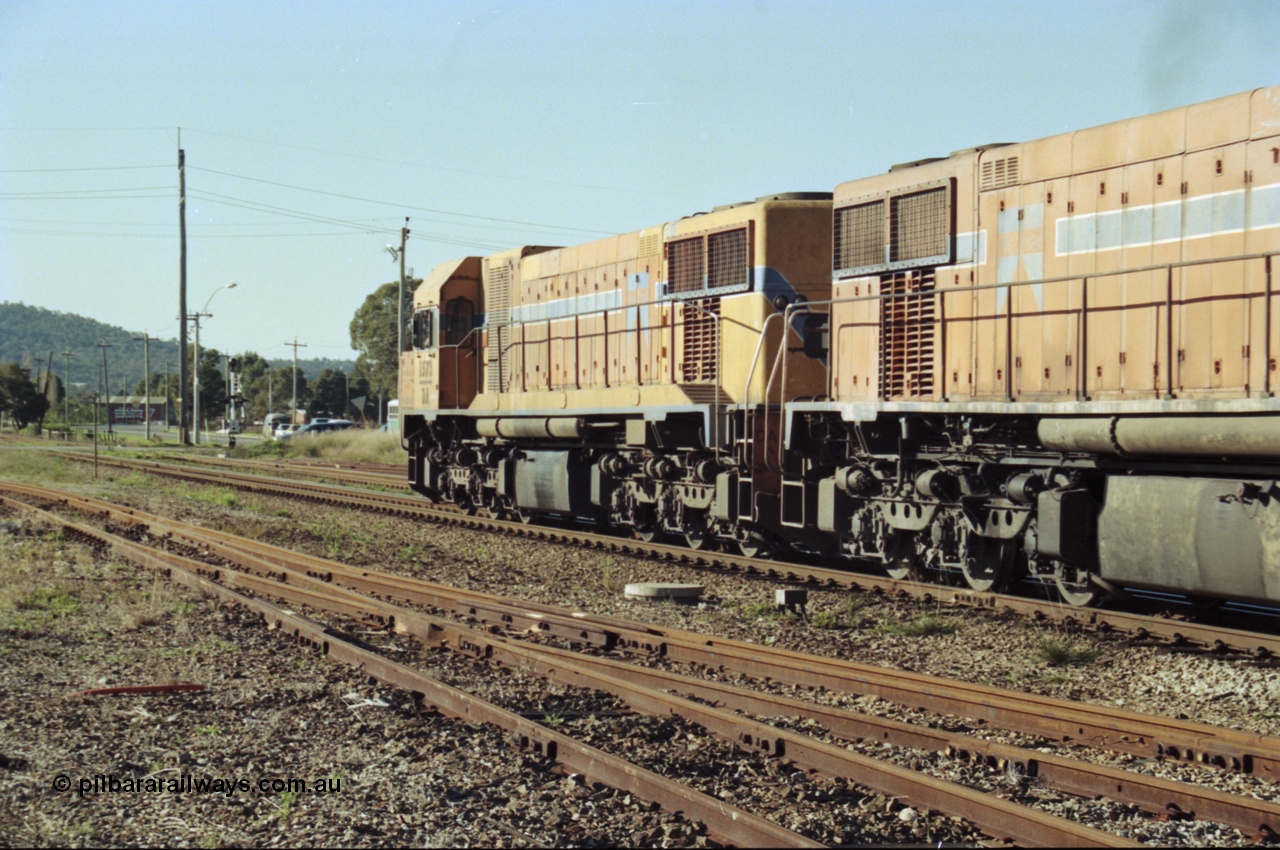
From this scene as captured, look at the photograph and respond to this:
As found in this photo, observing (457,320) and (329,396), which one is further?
(329,396)

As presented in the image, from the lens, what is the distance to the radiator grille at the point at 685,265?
565 inches

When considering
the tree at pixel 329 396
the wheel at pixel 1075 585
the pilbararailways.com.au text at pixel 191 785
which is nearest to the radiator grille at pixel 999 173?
the wheel at pixel 1075 585

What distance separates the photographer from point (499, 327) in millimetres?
18844

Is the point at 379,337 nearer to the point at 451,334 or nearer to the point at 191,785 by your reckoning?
the point at 451,334

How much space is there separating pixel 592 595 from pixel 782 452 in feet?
8.95

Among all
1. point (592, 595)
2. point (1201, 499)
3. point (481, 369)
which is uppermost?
point (481, 369)

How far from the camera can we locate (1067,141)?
9945 mm

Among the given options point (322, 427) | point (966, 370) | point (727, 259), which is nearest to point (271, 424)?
point (322, 427)

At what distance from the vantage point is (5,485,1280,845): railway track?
16.0 feet

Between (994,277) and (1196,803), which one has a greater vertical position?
(994,277)

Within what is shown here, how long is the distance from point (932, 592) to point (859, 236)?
375cm

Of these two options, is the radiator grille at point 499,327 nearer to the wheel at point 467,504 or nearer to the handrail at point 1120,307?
the wheel at point 467,504

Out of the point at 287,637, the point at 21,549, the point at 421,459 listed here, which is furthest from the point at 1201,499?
the point at 421,459

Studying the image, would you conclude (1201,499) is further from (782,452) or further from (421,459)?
(421,459)
